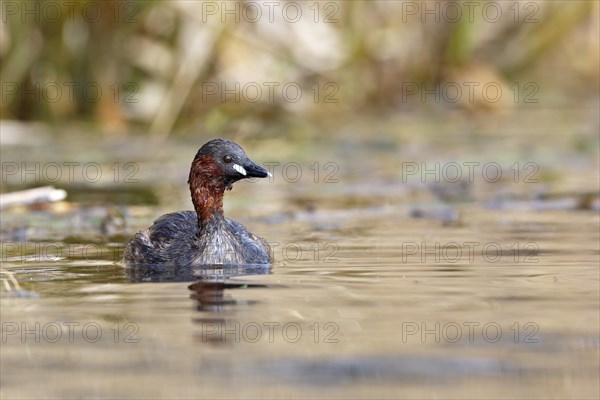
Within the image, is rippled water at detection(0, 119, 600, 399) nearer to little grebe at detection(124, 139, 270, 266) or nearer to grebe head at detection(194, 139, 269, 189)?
little grebe at detection(124, 139, 270, 266)

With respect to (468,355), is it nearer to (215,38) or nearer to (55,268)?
(55,268)

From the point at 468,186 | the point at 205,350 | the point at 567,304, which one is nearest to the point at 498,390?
the point at 205,350

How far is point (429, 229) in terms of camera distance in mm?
9617

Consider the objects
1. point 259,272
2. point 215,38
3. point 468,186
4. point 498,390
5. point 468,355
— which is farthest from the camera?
point 215,38

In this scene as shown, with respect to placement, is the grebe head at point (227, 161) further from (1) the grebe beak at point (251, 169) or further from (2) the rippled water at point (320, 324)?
(2) the rippled water at point (320, 324)

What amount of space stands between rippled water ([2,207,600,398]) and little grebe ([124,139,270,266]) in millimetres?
222

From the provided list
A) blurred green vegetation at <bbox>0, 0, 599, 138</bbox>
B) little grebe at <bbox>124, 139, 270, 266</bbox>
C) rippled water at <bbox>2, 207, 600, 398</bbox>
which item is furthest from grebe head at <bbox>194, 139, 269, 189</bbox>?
blurred green vegetation at <bbox>0, 0, 599, 138</bbox>

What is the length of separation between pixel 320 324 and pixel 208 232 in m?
2.49

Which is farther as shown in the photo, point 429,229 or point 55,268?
point 429,229

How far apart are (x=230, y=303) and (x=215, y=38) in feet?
31.6

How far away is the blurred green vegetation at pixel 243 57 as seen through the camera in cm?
1573

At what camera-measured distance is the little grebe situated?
8.02 meters

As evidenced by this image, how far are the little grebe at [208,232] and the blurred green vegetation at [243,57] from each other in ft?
19.7

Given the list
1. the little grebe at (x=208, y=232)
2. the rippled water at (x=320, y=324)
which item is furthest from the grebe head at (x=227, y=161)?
the rippled water at (x=320, y=324)
